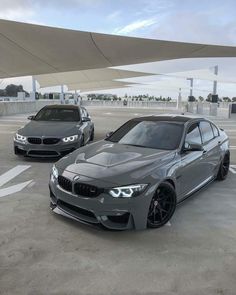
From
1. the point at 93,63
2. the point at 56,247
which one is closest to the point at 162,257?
the point at 56,247

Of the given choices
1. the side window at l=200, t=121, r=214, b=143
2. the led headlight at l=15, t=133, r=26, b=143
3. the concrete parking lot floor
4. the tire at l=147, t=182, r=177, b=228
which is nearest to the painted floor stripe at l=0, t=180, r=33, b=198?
the concrete parking lot floor

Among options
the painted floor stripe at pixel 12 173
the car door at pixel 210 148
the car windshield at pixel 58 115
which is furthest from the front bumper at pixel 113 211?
the car windshield at pixel 58 115

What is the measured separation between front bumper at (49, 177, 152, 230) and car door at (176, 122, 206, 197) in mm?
989

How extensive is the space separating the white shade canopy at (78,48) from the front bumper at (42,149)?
466 cm

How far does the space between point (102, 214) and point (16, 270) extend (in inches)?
45.2

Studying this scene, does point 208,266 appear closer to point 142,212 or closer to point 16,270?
point 142,212

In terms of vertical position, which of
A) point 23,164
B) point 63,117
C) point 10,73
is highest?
point 10,73

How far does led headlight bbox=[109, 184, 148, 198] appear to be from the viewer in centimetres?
415

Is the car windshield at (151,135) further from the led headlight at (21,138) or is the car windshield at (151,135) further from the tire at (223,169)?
the led headlight at (21,138)

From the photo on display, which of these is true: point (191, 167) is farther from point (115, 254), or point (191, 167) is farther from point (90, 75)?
point (90, 75)

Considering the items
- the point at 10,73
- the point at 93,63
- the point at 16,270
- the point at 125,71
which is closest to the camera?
the point at 16,270

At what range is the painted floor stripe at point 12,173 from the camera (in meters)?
6.97

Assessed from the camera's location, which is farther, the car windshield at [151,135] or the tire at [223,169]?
the tire at [223,169]

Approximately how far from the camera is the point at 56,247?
399cm
